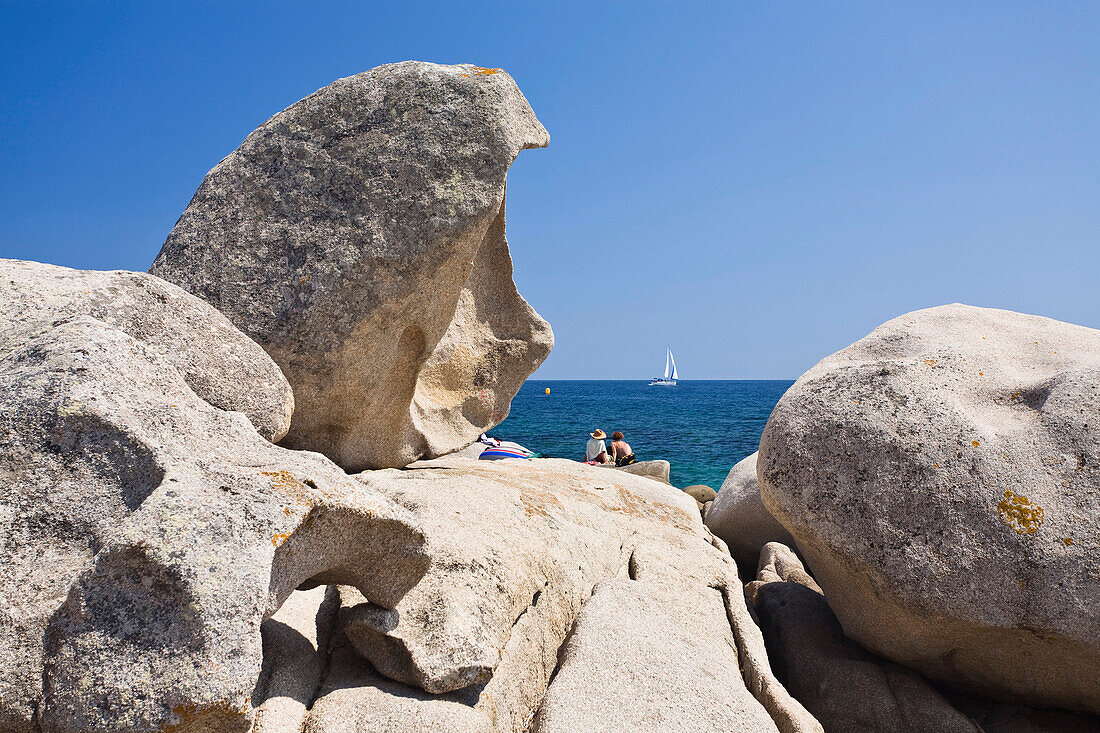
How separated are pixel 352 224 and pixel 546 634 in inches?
127

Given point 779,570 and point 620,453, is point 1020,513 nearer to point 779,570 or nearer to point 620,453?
point 779,570

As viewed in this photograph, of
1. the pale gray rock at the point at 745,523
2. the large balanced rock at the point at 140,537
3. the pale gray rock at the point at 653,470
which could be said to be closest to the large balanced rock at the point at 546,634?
the large balanced rock at the point at 140,537

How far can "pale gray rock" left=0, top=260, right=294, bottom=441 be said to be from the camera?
3.38 meters

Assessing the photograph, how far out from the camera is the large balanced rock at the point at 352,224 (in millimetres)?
5191

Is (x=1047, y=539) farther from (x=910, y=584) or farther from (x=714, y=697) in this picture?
(x=714, y=697)

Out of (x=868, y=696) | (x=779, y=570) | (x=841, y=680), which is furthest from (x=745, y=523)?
(x=868, y=696)

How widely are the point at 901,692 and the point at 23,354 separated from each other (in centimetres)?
523

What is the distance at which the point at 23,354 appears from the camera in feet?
9.21

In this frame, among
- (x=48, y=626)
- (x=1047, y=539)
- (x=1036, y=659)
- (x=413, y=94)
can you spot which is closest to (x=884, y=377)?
(x=1047, y=539)

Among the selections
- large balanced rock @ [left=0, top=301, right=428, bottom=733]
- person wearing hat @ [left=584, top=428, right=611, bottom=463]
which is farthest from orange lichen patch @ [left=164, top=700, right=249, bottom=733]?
person wearing hat @ [left=584, top=428, right=611, bottom=463]

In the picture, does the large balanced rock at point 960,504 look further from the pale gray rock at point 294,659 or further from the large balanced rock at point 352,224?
the pale gray rock at point 294,659

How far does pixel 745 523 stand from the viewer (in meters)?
8.18

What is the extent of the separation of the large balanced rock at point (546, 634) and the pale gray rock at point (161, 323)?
1058 millimetres

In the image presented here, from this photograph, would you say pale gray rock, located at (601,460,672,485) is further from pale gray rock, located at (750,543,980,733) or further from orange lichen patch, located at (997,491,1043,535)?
orange lichen patch, located at (997,491,1043,535)
